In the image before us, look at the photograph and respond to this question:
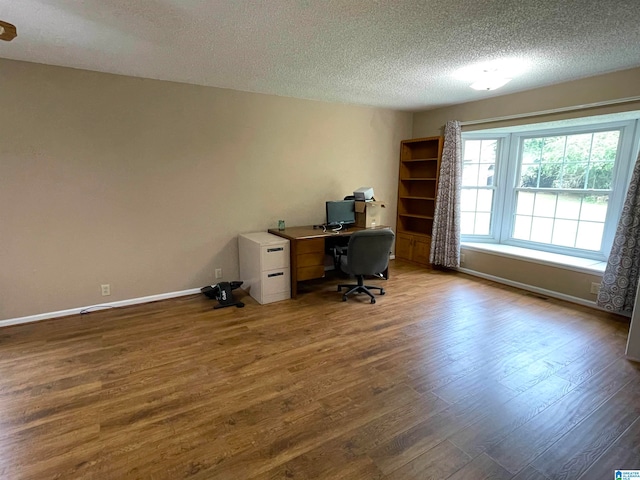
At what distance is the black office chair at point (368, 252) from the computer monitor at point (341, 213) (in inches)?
29.0

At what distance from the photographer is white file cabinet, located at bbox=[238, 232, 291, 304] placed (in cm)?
365

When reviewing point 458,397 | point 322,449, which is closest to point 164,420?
point 322,449

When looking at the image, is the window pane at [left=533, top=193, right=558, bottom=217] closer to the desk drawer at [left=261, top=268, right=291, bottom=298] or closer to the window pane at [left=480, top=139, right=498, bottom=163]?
the window pane at [left=480, top=139, right=498, bottom=163]

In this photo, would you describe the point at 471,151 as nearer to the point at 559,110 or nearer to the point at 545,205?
the point at 545,205

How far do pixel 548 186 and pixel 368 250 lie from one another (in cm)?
281

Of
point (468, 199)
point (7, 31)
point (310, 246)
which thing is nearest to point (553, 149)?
point (468, 199)

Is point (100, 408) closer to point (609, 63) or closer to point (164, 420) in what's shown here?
point (164, 420)

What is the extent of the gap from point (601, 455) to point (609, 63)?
127 inches

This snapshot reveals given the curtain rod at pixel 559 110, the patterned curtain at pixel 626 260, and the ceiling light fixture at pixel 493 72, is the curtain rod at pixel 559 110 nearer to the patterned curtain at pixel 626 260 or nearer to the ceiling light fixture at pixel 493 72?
the patterned curtain at pixel 626 260

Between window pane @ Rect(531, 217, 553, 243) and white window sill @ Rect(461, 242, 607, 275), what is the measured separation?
189 millimetres

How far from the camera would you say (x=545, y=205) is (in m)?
4.48

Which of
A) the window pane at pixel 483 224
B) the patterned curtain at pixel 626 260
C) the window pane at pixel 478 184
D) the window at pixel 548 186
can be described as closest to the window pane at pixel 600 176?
the window at pixel 548 186

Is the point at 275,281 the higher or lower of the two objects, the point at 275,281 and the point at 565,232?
the lower

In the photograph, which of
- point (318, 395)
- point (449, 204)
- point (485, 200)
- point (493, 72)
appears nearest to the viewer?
point (318, 395)
